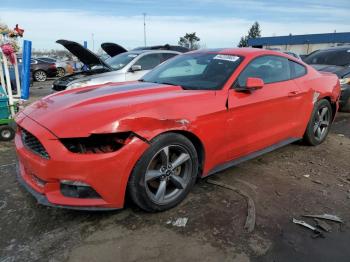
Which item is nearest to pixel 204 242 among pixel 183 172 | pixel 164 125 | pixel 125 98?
pixel 183 172

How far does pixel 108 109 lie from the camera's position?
2906mm

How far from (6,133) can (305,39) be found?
51.2 meters

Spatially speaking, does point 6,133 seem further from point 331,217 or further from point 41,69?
point 41,69

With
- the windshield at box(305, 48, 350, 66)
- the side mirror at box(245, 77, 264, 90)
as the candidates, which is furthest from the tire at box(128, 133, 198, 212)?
the windshield at box(305, 48, 350, 66)

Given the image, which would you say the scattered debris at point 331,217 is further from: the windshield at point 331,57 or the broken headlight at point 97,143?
the windshield at point 331,57

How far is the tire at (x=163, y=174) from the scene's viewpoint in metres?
2.91

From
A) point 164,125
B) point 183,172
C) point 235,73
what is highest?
point 235,73

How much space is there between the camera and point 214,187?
379 cm

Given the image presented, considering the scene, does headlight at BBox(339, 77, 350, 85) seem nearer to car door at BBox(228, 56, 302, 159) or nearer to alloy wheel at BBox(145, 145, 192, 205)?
car door at BBox(228, 56, 302, 159)

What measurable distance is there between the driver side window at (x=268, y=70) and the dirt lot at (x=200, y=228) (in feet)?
3.94

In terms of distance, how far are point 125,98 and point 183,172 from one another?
0.93m

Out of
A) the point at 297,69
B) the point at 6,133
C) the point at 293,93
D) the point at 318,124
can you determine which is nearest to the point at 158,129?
the point at 293,93

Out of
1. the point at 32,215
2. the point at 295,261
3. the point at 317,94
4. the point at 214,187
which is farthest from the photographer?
the point at 317,94

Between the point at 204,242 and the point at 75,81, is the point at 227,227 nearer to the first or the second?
the point at 204,242
